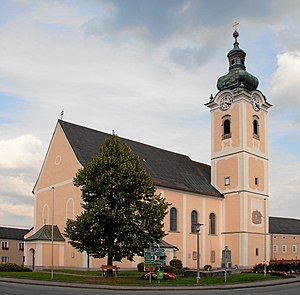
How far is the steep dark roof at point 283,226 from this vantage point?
98519mm

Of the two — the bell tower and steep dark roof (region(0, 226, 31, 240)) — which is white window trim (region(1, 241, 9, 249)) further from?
the bell tower

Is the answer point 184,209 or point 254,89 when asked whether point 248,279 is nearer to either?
point 184,209

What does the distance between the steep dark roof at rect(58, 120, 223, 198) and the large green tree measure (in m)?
10.8

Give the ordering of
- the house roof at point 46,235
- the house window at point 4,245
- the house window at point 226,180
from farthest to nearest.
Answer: the house window at point 4,245 < the house window at point 226,180 < the house roof at point 46,235

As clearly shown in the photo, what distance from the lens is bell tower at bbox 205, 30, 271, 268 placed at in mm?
56156

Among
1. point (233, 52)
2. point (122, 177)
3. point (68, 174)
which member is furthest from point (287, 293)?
point (233, 52)

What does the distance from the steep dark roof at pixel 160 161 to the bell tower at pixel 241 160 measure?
279 centimetres

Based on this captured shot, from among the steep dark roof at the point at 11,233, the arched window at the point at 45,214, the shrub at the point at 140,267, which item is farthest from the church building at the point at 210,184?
the steep dark roof at the point at 11,233

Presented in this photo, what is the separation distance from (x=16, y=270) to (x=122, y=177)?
14.5 m

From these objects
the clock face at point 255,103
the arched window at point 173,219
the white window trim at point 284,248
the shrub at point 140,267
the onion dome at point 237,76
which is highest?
the onion dome at point 237,76

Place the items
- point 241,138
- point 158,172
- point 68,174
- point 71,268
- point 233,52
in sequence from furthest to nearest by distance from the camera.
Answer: point 233,52
point 241,138
point 158,172
point 68,174
point 71,268

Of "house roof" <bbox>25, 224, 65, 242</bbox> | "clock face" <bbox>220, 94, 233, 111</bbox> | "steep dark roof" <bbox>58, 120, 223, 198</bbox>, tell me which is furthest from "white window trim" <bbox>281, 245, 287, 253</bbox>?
"house roof" <bbox>25, 224, 65, 242</bbox>

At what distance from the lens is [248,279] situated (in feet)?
118

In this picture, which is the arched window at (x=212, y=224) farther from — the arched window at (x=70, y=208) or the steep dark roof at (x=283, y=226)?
the steep dark roof at (x=283, y=226)
